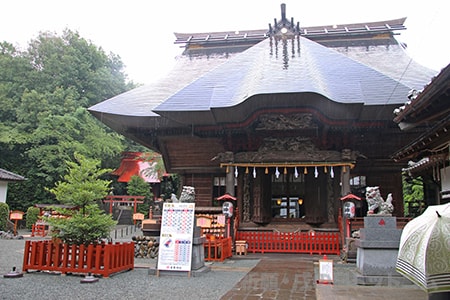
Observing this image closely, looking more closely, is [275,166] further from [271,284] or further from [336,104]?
[271,284]

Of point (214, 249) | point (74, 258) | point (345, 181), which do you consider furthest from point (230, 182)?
point (74, 258)

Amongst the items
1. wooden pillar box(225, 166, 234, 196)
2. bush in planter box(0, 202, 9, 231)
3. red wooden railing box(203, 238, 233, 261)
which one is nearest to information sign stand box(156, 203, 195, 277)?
red wooden railing box(203, 238, 233, 261)

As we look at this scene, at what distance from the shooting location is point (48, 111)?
92.0 ft

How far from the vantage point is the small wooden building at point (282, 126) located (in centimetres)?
1252

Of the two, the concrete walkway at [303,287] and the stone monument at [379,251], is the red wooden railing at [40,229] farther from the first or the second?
the stone monument at [379,251]

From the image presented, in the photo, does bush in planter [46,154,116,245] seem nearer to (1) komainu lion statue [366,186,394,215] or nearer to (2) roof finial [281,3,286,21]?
(1) komainu lion statue [366,186,394,215]

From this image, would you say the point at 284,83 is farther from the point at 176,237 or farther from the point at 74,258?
the point at 74,258

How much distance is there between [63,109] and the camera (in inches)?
1167

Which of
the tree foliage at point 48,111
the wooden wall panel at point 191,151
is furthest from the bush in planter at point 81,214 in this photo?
the tree foliage at point 48,111

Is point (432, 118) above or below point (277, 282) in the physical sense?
above

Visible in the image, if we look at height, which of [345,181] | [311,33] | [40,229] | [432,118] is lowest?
[40,229]

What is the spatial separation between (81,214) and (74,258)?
1.00 meters

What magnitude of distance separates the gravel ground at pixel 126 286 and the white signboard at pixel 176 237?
0.30 meters

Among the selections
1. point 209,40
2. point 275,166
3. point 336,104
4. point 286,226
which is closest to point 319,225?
point 286,226
